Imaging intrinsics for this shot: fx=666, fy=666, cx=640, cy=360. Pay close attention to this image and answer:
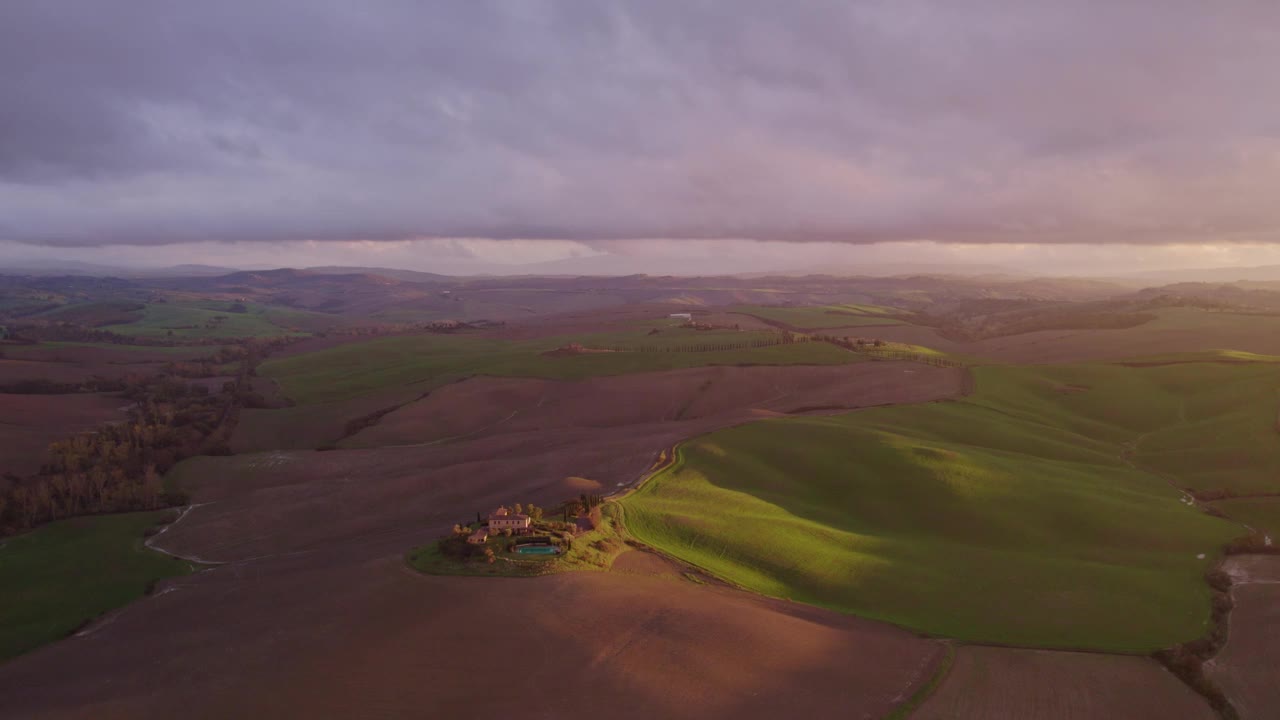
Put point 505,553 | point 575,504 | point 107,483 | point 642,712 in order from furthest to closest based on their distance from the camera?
point 107,483 < point 575,504 < point 505,553 < point 642,712

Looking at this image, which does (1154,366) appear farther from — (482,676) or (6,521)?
(6,521)

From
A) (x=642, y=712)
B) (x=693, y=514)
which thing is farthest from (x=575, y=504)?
(x=642, y=712)

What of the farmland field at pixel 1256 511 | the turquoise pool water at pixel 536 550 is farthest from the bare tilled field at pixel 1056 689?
the farmland field at pixel 1256 511

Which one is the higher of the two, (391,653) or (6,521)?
(391,653)

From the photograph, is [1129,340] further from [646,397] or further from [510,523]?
[510,523]

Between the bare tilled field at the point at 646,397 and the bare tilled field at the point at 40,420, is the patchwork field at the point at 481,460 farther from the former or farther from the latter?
the bare tilled field at the point at 40,420

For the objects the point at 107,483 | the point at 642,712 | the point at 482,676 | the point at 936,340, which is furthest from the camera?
the point at 936,340
